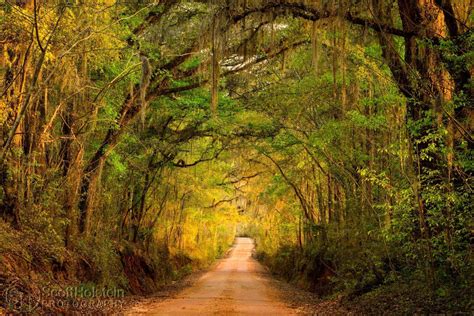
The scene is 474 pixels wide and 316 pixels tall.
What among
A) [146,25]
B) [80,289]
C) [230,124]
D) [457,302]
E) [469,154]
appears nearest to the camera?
[457,302]

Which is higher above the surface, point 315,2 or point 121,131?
point 315,2

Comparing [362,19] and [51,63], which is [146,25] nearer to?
[51,63]

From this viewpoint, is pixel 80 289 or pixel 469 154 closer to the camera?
pixel 469 154

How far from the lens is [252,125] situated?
1700 cm

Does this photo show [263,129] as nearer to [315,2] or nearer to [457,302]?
[315,2]

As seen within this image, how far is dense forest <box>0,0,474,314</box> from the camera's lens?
758 cm

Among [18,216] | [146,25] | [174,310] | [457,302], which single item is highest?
[146,25]

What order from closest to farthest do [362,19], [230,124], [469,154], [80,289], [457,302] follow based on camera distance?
1. [457,302]
2. [469,154]
3. [362,19]
4. [80,289]
5. [230,124]

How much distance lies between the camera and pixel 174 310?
33.7 feet

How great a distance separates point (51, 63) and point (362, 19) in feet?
20.4

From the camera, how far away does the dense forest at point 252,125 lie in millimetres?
7582

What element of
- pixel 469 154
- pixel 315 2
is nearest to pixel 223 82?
pixel 315 2

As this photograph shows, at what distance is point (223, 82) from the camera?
15.4m

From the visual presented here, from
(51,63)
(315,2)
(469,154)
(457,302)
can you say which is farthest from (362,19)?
(51,63)
